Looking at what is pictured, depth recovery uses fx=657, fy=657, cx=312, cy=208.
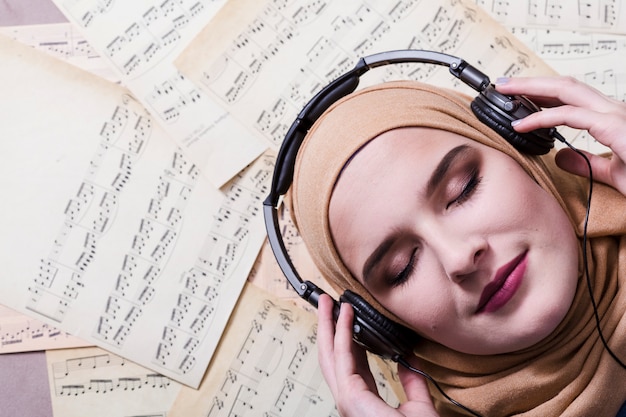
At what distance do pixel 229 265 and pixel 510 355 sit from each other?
631mm

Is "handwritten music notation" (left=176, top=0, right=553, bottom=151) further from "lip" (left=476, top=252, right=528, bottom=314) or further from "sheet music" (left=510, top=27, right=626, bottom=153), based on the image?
"lip" (left=476, top=252, right=528, bottom=314)

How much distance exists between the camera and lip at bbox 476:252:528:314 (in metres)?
0.88

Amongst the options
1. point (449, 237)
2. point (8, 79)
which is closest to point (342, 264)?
point (449, 237)

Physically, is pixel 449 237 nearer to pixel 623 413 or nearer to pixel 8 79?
pixel 623 413

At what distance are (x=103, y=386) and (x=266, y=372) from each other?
35 cm

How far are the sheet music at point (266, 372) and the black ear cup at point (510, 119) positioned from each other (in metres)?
0.61

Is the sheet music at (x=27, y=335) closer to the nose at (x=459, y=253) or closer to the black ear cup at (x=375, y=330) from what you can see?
the black ear cup at (x=375, y=330)

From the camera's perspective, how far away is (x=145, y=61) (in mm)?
1450

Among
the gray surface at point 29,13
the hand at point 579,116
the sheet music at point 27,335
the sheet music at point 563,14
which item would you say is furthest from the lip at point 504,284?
the gray surface at point 29,13

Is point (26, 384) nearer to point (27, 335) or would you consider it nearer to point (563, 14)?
point (27, 335)

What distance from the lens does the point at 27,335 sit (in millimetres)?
1400

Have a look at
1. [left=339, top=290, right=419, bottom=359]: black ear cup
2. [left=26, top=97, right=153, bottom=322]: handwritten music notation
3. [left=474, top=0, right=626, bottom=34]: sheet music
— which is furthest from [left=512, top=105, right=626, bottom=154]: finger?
[left=26, top=97, right=153, bottom=322]: handwritten music notation

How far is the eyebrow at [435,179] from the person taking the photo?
35.2 inches

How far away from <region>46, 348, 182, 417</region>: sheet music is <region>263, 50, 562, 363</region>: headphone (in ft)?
1.75
